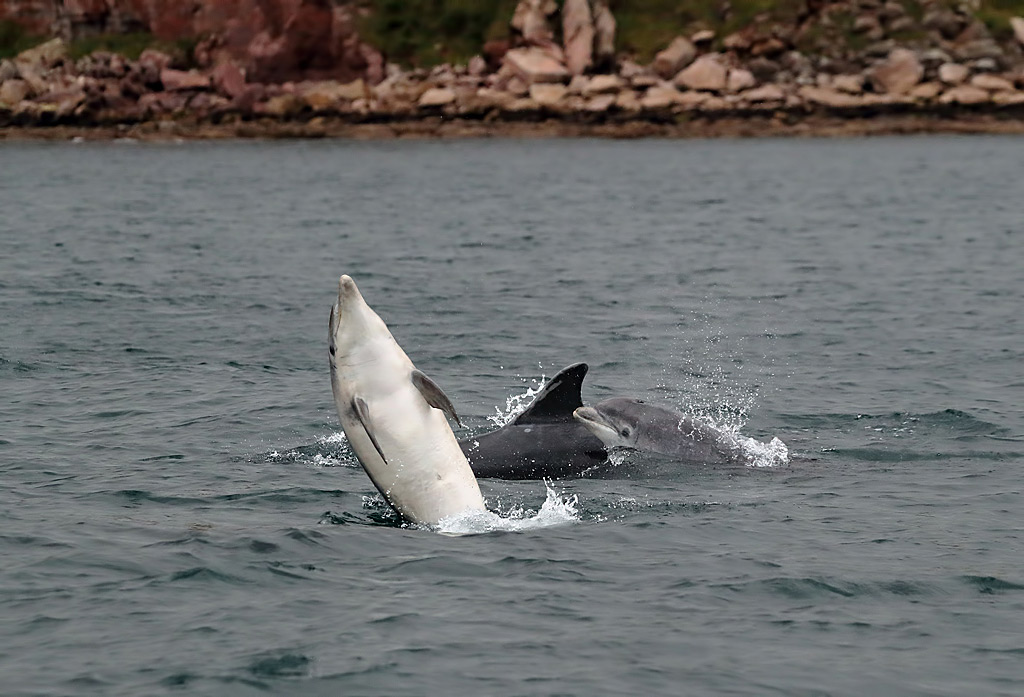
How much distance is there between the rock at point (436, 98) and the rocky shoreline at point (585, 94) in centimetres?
10

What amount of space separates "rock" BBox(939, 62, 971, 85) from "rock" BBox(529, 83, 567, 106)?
25508mm

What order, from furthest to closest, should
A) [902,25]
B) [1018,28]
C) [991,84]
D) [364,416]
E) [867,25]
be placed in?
[867,25]
[902,25]
[1018,28]
[991,84]
[364,416]

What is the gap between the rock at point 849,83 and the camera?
103188mm

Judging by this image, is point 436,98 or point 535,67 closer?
point 535,67

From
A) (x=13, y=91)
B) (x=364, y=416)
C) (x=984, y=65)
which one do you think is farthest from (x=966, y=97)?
(x=364, y=416)

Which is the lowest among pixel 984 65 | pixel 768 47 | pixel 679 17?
pixel 984 65

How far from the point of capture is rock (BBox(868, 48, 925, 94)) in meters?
102

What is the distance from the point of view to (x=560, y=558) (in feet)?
41.9

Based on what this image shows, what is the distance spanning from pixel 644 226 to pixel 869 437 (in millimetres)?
30130

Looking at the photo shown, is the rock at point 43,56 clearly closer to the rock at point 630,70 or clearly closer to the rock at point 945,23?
the rock at point 630,70

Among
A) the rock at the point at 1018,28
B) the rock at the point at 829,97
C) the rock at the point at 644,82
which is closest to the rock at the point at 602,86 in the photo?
the rock at the point at 644,82

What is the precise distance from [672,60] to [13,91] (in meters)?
46.5

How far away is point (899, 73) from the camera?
102 m

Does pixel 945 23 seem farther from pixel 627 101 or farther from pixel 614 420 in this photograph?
pixel 614 420
